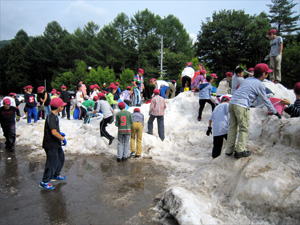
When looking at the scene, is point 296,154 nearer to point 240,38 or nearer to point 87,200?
point 87,200

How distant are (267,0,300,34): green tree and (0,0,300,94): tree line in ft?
0.55

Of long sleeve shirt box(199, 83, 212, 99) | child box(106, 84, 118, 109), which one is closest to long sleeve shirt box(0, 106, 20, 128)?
child box(106, 84, 118, 109)

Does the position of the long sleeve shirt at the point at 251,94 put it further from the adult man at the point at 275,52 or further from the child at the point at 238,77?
the adult man at the point at 275,52

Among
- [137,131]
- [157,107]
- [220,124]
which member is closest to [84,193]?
[137,131]

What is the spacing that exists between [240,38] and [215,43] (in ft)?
13.7

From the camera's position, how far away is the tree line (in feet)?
124

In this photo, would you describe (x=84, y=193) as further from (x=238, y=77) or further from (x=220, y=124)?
(x=238, y=77)

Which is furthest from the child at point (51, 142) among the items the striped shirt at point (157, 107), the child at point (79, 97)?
the child at point (79, 97)

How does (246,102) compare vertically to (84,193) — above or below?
above

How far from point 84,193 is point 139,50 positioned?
44.7m

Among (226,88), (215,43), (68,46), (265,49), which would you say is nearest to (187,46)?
(215,43)

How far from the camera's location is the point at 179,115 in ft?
33.0

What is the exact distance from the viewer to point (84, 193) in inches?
193

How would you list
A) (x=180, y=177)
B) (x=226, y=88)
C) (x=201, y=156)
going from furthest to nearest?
(x=226, y=88) → (x=201, y=156) → (x=180, y=177)
